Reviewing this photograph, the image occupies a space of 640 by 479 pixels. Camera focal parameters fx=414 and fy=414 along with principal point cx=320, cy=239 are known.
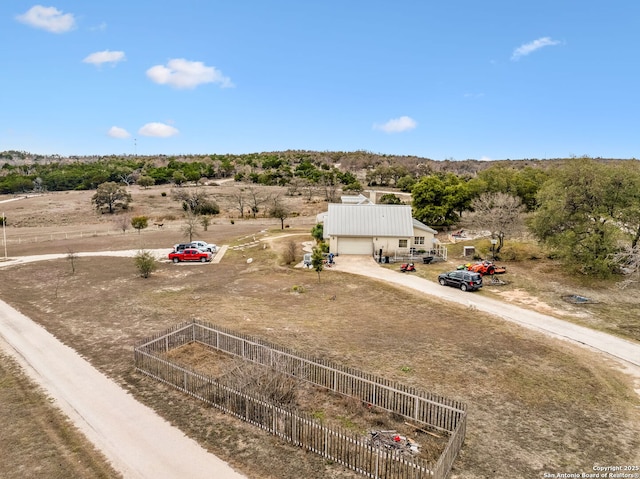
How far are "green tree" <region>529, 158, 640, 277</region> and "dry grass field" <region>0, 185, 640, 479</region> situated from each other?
247 centimetres

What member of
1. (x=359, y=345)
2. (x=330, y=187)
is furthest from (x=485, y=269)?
(x=330, y=187)

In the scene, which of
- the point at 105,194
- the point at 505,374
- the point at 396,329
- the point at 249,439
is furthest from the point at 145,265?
the point at 105,194

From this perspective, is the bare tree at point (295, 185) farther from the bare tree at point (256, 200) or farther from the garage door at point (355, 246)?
the garage door at point (355, 246)

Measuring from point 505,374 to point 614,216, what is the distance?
75.6ft

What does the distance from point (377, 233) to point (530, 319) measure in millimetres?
19413

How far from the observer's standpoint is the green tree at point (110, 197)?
257 feet

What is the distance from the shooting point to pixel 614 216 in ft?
106

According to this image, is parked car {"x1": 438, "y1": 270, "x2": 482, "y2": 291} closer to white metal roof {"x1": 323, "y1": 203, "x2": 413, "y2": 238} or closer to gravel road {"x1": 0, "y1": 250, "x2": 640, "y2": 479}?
gravel road {"x1": 0, "y1": 250, "x2": 640, "y2": 479}

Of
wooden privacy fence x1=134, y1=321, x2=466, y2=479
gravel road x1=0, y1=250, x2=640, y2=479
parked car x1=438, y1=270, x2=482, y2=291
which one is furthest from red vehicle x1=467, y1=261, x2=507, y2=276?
wooden privacy fence x1=134, y1=321, x2=466, y2=479

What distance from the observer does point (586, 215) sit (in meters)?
33.5

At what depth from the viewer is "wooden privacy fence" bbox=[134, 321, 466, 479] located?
10984 millimetres

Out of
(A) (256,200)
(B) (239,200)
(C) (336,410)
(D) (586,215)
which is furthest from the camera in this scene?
(A) (256,200)

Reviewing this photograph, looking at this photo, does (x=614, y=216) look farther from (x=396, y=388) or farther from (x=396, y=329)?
(x=396, y=388)

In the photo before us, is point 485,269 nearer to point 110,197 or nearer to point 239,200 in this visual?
point 239,200
